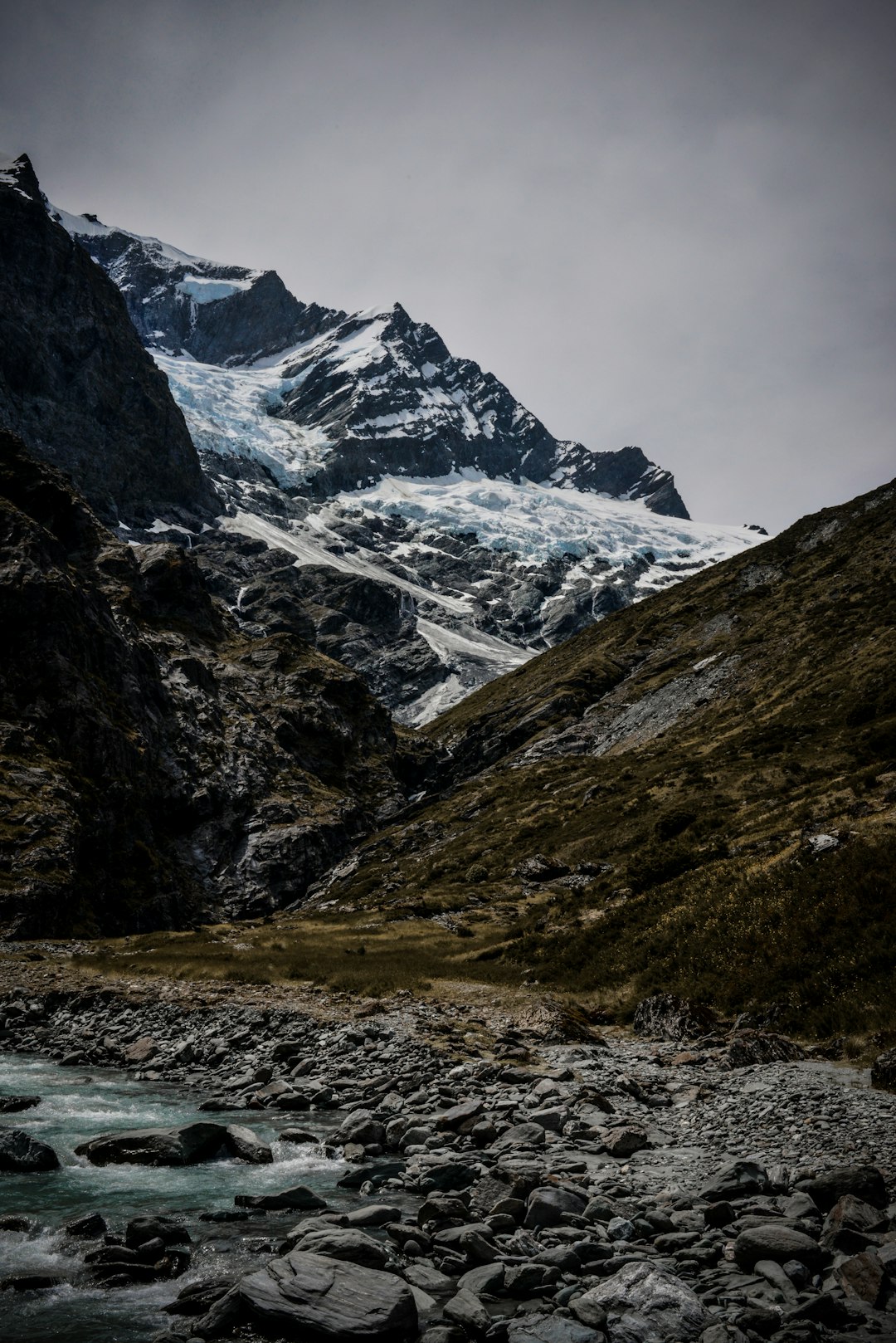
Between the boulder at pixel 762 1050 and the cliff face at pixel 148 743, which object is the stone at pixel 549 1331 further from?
the cliff face at pixel 148 743

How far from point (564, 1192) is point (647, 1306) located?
138 inches

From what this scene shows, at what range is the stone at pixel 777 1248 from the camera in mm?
9469

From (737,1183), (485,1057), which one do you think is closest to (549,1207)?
(737,1183)

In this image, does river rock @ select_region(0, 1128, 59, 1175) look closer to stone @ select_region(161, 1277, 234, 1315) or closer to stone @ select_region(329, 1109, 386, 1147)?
stone @ select_region(329, 1109, 386, 1147)

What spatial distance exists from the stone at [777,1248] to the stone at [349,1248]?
4814 millimetres

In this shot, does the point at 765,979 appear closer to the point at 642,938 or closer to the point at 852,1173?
the point at 642,938

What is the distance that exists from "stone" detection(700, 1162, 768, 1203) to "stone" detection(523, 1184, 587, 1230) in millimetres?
2014

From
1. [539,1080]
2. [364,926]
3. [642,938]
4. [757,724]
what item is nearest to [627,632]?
[757,724]

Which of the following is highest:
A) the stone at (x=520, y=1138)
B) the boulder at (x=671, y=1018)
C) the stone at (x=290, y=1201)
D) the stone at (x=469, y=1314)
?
the stone at (x=469, y=1314)

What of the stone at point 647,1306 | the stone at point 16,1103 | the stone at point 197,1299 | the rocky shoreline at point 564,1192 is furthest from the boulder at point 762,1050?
the stone at point 16,1103

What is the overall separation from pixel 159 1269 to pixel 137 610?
122 m

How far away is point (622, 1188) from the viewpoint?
12.8 m

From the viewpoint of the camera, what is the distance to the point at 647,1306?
29.0ft

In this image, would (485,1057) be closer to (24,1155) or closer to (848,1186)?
(24,1155)
